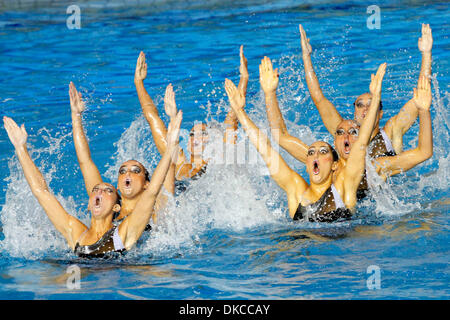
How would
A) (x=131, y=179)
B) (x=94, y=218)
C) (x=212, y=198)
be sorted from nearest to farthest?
(x=94, y=218) < (x=131, y=179) < (x=212, y=198)

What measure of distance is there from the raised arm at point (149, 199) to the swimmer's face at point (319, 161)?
1129 mm

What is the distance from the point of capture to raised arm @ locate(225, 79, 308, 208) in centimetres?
494

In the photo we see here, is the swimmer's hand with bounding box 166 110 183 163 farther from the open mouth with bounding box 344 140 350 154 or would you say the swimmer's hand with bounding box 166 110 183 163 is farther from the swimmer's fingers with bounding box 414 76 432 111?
the swimmer's fingers with bounding box 414 76 432 111

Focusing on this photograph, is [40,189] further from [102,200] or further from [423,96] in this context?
[423,96]

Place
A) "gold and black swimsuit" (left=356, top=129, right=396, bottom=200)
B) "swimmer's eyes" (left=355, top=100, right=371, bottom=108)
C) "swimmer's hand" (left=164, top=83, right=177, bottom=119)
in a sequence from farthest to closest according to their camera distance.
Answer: "gold and black swimsuit" (left=356, top=129, right=396, bottom=200), "swimmer's eyes" (left=355, top=100, right=371, bottom=108), "swimmer's hand" (left=164, top=83, right=177, bottom=119)

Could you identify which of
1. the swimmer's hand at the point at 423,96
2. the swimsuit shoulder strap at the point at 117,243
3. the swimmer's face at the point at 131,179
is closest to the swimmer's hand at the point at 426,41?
the swimmer's hand at the point at 423,96

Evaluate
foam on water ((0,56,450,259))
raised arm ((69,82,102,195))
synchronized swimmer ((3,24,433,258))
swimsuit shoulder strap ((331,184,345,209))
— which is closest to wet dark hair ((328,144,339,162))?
synchronized swimmer ((3,24,433,258))

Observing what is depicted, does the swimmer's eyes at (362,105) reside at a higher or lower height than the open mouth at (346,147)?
higher

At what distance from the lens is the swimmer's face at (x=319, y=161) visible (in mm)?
5215

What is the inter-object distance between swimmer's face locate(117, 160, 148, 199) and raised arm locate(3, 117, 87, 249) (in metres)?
0.42

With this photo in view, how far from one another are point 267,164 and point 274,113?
0.58m

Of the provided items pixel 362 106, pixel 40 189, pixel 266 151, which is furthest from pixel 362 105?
pixel 40 189

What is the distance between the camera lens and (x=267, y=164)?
17.0 feet

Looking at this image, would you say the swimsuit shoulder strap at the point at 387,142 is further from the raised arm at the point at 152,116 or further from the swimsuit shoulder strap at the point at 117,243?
the swimsuit shoulder strap at the point at 117,243
